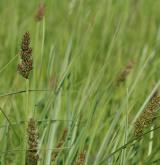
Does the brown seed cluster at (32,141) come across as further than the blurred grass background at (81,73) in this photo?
No

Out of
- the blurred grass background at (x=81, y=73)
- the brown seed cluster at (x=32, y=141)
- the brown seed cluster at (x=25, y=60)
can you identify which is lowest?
the brown seed cluster at (x=32, y=141)

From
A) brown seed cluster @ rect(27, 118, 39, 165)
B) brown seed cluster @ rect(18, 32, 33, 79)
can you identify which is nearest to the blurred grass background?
brown seed cluster @ rect(27, 118, 39, 165)

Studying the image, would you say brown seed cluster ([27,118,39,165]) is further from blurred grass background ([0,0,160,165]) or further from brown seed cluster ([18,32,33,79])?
blurred grass background ([0,0,160,165])

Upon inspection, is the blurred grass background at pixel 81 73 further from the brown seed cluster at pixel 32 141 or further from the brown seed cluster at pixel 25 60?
the brown seed cluster at pixel 25 60

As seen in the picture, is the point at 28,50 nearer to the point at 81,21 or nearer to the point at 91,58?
the point at 81,21

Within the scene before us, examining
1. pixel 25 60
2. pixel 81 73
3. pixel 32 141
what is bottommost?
pixel 32 141

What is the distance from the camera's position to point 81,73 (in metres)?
2.32

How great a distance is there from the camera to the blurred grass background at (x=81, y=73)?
1.34 m

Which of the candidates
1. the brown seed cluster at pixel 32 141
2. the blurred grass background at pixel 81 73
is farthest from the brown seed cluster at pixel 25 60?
the blurred grass background at pixel 81 73

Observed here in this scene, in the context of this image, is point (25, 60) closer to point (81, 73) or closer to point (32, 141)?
point (32, 141)

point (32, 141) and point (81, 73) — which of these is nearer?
point (32, 141)

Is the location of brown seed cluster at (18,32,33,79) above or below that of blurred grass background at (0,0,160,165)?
below

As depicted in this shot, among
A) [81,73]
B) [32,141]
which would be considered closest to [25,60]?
[32,141]

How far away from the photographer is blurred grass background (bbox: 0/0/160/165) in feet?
4.40
